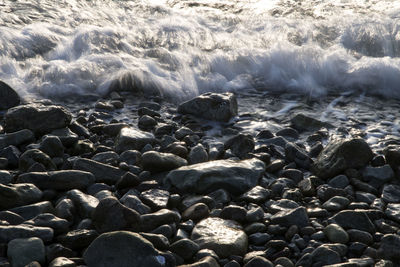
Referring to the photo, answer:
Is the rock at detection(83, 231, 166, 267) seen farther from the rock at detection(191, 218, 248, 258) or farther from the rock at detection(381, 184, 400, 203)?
the rock at detection(381, 184, 400, 203)

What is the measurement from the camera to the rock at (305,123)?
13.4ft

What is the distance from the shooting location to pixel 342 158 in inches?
125

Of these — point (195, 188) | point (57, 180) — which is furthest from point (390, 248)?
point (57, 180)

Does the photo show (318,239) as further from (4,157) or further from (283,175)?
(4,157)

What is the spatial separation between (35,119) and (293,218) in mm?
2118

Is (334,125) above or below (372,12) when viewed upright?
below

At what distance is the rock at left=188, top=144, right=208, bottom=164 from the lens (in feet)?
10.8

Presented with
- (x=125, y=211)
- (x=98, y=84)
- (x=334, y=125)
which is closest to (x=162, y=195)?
(x=125, y=211)

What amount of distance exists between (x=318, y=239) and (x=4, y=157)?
2022 mm

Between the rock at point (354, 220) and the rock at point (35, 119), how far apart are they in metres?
2.14

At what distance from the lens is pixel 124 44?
19.5ft

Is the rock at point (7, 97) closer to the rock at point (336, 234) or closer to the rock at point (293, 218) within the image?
the rock at point (293, 218)

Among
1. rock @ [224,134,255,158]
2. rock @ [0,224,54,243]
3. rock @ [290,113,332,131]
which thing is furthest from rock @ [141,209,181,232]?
rock @ [290,113,332,131]

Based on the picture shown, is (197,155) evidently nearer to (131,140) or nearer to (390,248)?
(131,140)
